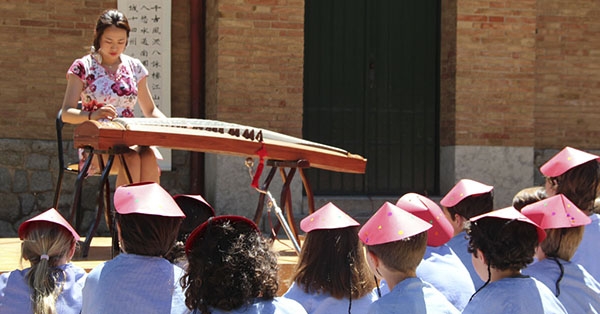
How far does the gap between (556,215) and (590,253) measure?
0.81 metres

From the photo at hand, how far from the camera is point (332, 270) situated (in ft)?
10.1

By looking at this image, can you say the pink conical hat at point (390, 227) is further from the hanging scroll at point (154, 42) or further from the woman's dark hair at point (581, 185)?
the hanging scroll at point (154, 42)

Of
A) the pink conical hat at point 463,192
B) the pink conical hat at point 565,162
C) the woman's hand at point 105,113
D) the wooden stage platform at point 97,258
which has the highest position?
the woman's hand at point 105,113

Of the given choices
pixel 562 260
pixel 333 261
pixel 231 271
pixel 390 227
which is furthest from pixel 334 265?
pixel 562 260

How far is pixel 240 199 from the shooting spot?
8.18 meters

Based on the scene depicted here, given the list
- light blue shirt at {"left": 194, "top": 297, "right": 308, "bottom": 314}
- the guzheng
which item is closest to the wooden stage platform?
the guzheng

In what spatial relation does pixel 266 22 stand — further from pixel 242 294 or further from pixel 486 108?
pixel 242 294

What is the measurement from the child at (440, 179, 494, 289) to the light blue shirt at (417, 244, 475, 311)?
0.32 meters

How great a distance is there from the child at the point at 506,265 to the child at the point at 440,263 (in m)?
0.48

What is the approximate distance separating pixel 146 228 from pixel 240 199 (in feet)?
16.8

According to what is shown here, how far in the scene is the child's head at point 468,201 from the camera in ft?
12.8

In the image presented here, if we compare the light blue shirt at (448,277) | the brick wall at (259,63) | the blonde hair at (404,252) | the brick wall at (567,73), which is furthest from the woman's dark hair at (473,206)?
the brick wall at (567,73)

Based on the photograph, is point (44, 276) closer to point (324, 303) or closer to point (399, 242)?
point (324, 303)

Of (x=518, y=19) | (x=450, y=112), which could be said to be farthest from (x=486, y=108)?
(x=518, y=19)
